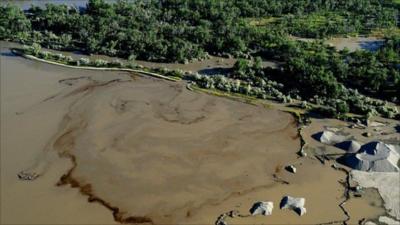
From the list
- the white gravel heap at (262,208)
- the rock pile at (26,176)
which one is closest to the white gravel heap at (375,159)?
the white gravel heap at (262,208)

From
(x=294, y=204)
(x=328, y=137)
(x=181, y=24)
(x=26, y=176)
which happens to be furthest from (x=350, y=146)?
(x=181, y=24)

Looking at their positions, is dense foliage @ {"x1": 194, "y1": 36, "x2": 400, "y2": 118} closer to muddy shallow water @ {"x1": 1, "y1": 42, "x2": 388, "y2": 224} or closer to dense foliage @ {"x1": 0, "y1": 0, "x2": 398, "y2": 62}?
muddy shallow water @ {"x1": 1, "y1": 42, "x2": 388, "y2": 224}

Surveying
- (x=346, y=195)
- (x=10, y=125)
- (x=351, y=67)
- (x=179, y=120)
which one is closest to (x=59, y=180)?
(x=10, y=125)

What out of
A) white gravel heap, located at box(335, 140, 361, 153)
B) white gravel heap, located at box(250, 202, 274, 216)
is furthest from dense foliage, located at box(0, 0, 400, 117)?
white gravel heap, located at box(250, 202, 274, 216)

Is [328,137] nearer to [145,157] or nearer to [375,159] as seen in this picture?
[375,159]

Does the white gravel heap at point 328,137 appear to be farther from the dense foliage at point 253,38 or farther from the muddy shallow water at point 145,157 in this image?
the dense foliage at point 253,38
